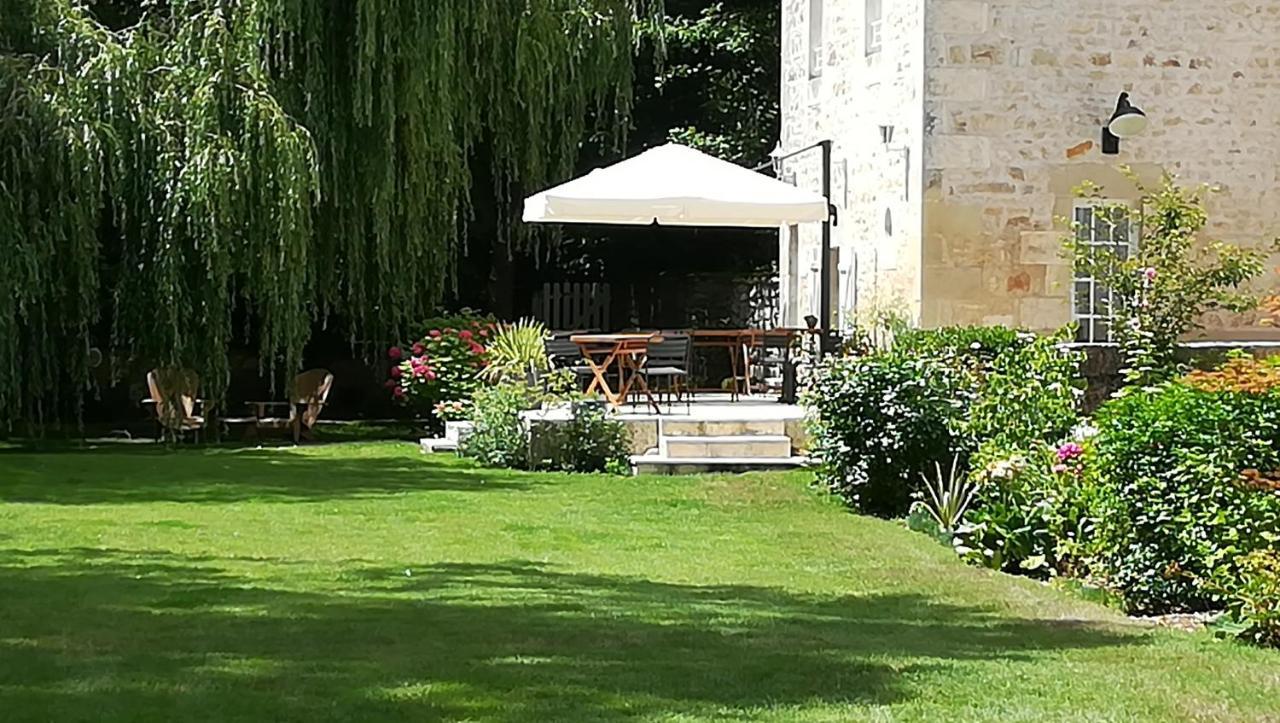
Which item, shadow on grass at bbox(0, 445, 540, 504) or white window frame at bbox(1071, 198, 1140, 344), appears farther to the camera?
white window frame at bbox(1071, 198, 1140, 344)

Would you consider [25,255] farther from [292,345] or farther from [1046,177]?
[1046,177]

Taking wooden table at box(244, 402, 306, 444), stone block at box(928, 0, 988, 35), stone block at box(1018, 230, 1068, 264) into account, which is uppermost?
stone block at box(928, 0, 988, 35)

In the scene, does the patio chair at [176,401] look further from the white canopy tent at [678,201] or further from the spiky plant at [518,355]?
the white canopy tent at [678,201]

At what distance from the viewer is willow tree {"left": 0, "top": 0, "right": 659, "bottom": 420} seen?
49.3 ft

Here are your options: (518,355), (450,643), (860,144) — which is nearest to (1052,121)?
(860,144)

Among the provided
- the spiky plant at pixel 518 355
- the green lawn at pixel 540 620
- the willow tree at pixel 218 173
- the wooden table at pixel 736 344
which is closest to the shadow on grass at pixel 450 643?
the green lawn at pixel 540 620

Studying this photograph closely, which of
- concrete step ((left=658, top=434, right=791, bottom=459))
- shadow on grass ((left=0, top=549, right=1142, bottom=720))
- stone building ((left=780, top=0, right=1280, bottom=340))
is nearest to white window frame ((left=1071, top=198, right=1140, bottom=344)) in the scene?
stone building ((left=780, top=0, right=1280, bottom=340))

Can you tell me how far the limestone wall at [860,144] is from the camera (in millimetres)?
15875

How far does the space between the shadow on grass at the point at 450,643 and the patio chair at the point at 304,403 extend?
803cm

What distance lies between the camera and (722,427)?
14391 mm

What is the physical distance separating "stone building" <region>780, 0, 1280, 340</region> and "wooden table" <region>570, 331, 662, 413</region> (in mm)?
2537

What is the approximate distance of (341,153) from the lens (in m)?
16.6

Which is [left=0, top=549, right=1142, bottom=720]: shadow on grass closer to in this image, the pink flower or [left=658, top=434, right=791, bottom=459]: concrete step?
the pink flower

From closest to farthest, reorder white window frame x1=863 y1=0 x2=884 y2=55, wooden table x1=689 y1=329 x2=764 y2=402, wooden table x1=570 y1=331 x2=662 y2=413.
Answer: wooden table x1=570 y1=331 x2=662 y2=413 < wooden table x1=689 y1=329 x2=764 y2=402 < white window frame x1=863 y1=0 x2=884 y2=55
